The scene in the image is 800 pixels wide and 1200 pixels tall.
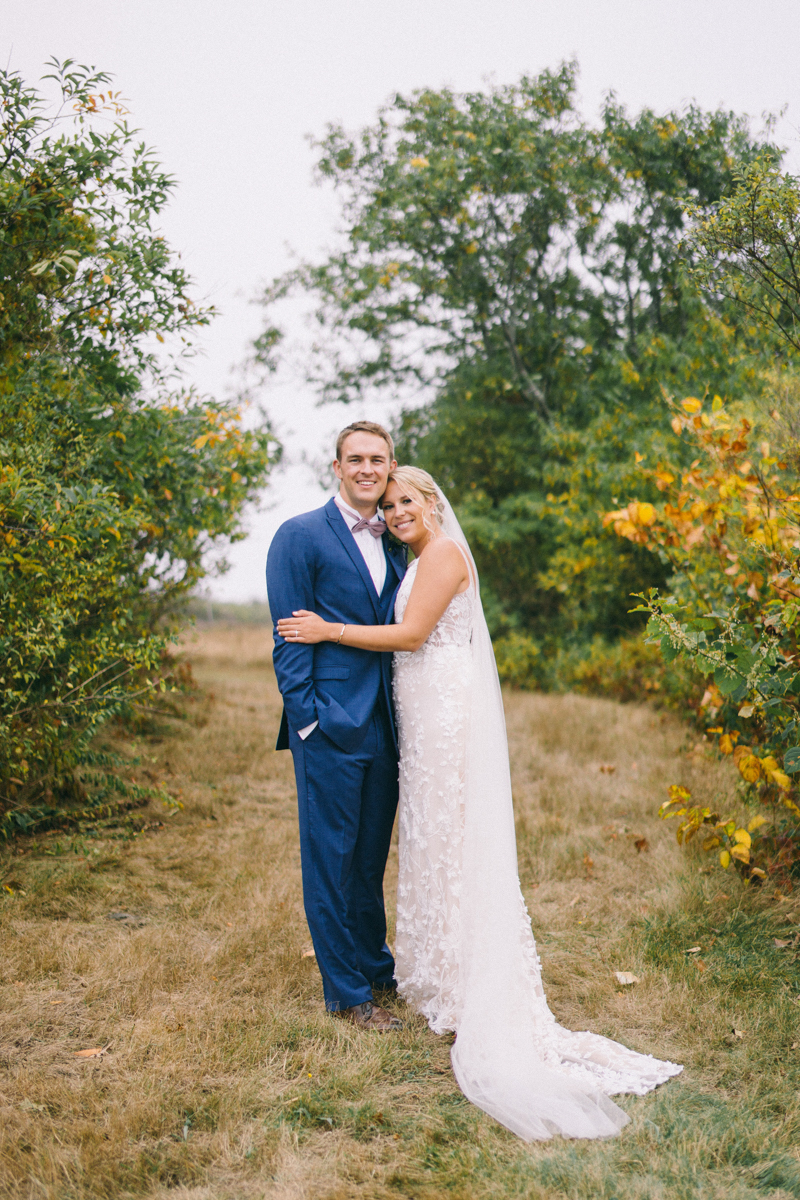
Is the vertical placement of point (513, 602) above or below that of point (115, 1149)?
above

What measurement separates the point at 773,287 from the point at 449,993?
3580 millimetres

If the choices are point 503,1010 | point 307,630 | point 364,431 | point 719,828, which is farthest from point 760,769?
point 364,431

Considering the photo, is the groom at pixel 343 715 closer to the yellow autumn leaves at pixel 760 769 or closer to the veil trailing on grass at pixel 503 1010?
the veil trailing on grass at pixel 503 1010

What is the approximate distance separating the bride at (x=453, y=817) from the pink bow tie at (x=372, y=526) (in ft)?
0.19

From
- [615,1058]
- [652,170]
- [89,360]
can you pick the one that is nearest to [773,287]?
[615,1058]

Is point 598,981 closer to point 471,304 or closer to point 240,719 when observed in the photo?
point 240,719

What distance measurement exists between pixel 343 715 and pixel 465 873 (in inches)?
31.4

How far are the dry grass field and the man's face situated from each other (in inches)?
82.3

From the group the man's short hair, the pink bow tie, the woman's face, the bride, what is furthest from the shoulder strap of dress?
the man's short hair

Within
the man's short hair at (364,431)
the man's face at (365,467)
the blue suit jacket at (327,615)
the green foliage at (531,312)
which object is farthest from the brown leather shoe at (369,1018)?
the green foliage at (531,312)

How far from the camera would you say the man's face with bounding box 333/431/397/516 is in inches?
138

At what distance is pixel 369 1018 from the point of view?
3.39m

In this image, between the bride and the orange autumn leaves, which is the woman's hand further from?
the orange autumn leaves

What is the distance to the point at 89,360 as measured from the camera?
17.7 ft
